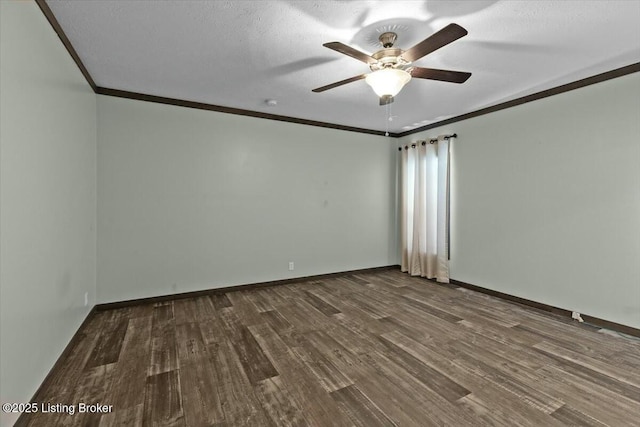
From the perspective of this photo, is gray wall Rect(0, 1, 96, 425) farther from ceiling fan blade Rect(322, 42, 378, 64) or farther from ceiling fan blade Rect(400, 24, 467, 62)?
ceiling fan blade Rect(400, 24, 467, 62)

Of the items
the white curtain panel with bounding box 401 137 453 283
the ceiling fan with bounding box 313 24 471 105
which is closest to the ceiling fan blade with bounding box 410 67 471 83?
the ceiling fan with bounding box 313 24 471 105

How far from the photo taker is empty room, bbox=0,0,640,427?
71.8 inches

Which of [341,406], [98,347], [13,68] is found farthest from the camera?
[98,347]

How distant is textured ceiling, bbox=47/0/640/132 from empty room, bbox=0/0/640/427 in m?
0.02

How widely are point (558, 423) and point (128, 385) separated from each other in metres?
2.70

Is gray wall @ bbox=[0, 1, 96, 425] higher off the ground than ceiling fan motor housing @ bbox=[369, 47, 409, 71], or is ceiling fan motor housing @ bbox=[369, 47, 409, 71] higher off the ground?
ceiling fan motor housing @ bbox=[369, 47, 409, 71]

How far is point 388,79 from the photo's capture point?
2.21 meters

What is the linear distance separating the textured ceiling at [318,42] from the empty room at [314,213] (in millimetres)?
23

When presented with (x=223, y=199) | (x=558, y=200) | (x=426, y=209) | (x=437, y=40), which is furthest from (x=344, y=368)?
(x=426, y=209)

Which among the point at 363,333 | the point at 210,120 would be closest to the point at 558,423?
the point at 363,333

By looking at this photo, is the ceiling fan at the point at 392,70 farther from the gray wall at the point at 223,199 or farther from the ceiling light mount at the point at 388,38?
the gray wall at the point at 223,199

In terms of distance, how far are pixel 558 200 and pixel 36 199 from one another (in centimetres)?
476

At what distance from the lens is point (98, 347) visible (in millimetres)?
2537

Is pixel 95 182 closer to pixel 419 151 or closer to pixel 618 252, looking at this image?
pixel 419 151
